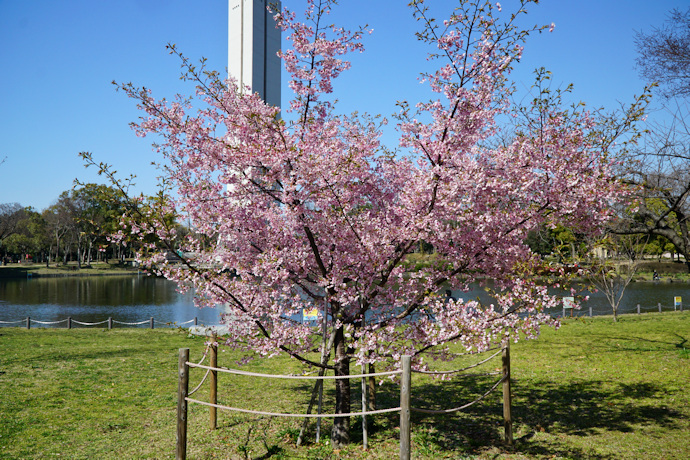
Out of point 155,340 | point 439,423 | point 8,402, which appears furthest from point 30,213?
point 439,423

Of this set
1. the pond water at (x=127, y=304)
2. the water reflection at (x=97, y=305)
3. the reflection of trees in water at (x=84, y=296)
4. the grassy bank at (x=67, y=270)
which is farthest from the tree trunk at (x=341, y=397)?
the grassy bank at (x=67, y=270)

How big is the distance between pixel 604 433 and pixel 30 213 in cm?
9019

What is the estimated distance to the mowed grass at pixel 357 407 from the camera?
6617 mm

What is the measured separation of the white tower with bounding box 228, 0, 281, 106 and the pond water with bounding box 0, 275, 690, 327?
47.2 meters

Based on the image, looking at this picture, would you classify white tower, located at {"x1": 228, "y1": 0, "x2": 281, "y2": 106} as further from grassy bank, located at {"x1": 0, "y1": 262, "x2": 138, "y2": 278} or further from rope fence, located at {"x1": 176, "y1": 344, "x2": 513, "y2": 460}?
rope fence, located at {"x1": 176, "y1": 344, "x2": 513, "y2": 460}

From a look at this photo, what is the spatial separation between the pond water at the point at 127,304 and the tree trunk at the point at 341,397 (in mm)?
18513

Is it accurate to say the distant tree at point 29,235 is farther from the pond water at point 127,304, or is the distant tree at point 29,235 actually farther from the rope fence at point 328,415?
the rope fence at point 328,415

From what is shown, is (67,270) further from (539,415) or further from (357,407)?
(539,415)

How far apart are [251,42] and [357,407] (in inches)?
3176

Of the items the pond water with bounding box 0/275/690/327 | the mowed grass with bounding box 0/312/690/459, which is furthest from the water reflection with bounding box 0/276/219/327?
the mowed grass with bounding box 0/312/690/459

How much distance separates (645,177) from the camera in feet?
36.1

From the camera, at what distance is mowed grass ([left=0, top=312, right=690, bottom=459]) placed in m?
6.62

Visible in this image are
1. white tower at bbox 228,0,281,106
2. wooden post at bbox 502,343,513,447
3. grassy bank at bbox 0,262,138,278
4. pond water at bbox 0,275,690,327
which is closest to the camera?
wooden post at bbox 502,343,513,447

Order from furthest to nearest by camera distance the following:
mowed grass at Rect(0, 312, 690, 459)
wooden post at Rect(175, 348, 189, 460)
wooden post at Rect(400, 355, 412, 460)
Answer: mowed grass at Rect(0, 312, 690, 459), wooden post at Rect(175, 348, 189, 460), wooden post at Rect(400, 355, 412, 460)
